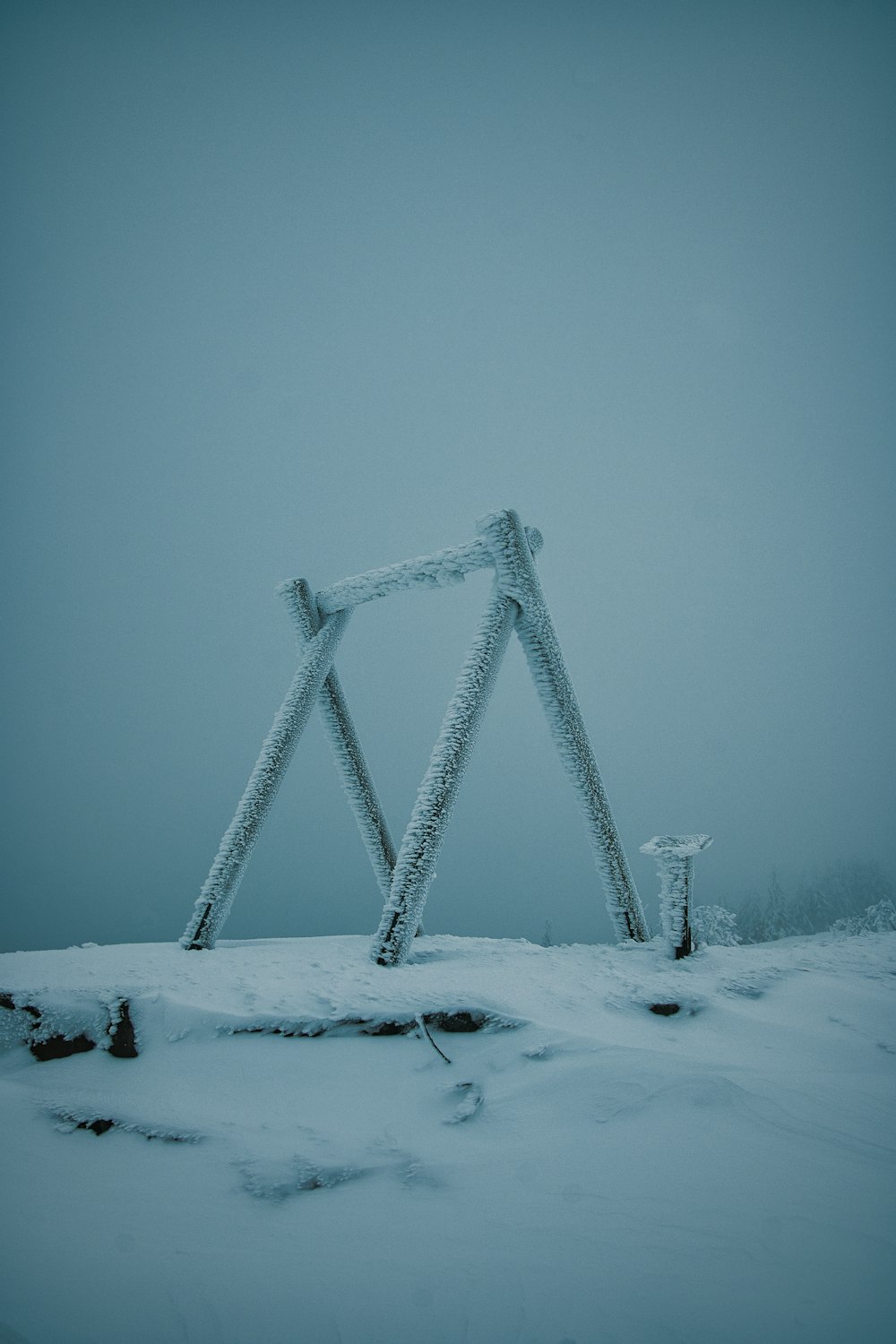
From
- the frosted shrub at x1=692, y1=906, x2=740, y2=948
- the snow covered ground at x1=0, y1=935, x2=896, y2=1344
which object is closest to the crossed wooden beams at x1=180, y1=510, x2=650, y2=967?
the snow covered ground at x1=0, y1=935, x2=896, y2=1344

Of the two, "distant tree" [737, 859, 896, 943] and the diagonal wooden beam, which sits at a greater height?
the diagonal wooden beam

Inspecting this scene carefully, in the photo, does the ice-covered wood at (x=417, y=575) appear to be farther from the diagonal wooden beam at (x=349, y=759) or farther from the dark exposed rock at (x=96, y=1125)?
the dark exposed rock at (x=96, y=1125)

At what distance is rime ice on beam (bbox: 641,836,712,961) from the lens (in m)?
3.99

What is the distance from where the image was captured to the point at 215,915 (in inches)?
191

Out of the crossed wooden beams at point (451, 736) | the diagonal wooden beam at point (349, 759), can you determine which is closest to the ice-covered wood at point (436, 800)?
the crossed wooden beams at point (451, 736)

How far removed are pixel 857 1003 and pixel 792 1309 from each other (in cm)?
241

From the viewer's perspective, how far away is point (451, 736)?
14.4 ft

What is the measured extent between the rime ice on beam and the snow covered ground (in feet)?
1.78

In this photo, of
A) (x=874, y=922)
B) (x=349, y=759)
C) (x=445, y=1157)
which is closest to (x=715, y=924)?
(x=874, y=922)

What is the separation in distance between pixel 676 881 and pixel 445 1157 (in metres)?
2.59

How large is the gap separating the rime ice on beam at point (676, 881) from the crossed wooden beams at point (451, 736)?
0.74 m

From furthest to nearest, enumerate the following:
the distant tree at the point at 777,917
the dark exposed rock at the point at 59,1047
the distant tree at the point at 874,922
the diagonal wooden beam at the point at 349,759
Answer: the distant tree at the point at 777,917
the distant tree at the point at 874,922
the diagonal wooden beam at the point at 349,759
the dark exposed rock at the point at 59,1047

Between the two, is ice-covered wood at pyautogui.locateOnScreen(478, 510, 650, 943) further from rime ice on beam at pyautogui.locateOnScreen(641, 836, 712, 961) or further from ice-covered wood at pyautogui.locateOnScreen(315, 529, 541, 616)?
rime ice on beam at pyautogui.locateOnScreen(641, 836, 712, 961)

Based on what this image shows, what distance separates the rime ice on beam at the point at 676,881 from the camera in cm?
399
